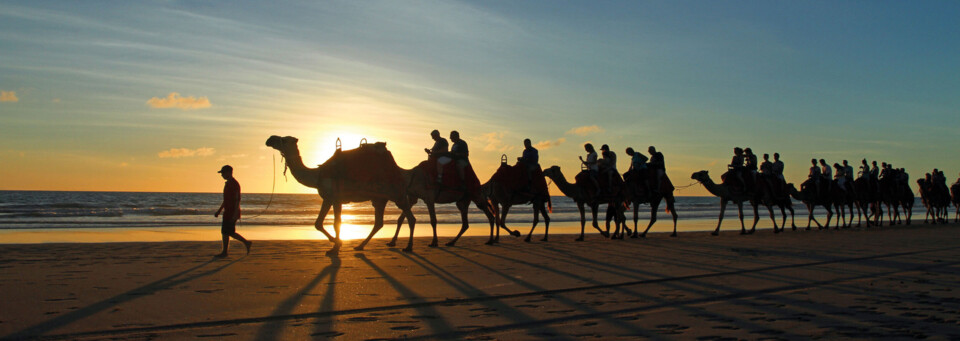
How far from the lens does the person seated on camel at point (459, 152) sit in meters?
17.8

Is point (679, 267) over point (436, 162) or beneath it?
beneath

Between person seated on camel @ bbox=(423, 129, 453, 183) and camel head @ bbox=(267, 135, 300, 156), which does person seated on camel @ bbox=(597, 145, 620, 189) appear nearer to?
person seated on camel @ bbox=(423, 129, 453, 183)

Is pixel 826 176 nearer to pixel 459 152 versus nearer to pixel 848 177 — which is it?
pixel 848 177

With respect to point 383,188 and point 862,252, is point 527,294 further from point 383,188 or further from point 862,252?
point 862,252

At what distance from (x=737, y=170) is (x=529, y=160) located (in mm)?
8742

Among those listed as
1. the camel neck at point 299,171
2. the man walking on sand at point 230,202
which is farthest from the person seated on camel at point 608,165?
A: the man walking on sand at point 230,202

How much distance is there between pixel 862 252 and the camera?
16.5 meters

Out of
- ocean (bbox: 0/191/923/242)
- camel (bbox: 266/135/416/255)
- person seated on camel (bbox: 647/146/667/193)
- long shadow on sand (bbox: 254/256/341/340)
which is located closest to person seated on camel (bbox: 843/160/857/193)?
ocean (bbox: 0/191/923/242)

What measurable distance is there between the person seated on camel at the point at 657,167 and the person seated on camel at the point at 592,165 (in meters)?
1.92

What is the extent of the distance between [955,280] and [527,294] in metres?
6.29

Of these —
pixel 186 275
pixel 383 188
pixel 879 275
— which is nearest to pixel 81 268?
pixel 186 275

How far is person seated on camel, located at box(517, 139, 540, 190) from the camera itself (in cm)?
2038

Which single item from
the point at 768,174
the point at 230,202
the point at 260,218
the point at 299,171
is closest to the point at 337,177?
the point at 299,171

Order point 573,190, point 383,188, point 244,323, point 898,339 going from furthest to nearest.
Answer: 1. point 573,190
2. point 383,188
3. point 244,323
4. point 898,339
